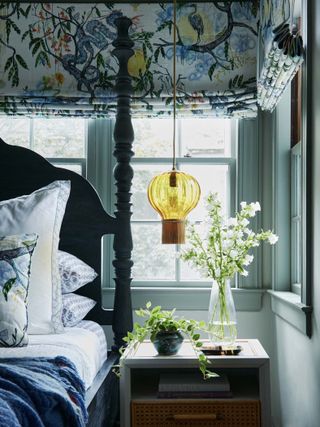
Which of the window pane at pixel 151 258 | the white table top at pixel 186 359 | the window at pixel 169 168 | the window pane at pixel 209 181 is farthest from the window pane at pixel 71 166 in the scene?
the white table top at pixel 186 359

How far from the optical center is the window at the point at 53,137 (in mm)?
3875

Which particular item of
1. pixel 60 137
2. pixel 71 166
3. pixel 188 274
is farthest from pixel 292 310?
pixel 60 137

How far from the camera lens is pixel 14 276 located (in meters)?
2.84

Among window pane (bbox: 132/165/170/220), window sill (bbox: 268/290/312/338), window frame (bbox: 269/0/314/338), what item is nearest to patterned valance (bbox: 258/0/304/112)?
window frame (bbox: 269/0/314/338)

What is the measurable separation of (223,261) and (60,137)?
1.32m

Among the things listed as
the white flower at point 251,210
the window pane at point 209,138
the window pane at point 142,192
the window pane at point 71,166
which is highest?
the window pane at point 209,138

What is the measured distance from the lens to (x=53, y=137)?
153 inches

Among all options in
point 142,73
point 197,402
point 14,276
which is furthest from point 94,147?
point 197,402

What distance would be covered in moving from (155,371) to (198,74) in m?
1.62

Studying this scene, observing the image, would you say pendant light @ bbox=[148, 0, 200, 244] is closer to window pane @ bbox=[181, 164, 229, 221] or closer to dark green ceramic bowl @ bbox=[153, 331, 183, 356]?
dark green ceramic bowl @ bbox=[153, 331, 183, 356]

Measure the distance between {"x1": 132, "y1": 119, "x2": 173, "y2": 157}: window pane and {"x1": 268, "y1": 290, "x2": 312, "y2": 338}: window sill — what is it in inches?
39.1

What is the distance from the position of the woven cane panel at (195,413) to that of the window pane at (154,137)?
1529 millimetres

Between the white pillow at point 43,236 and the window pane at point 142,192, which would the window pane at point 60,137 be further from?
the white pillow at point 43,236

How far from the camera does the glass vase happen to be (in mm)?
3051
